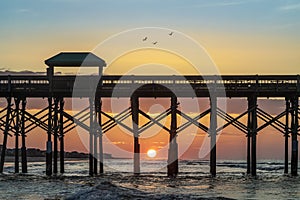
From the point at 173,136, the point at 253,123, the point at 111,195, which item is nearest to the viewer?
the point at 111,195

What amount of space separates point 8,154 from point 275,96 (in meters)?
89.8

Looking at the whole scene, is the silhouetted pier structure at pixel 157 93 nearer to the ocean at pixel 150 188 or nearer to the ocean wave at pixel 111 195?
the ocean at pixel 150 188

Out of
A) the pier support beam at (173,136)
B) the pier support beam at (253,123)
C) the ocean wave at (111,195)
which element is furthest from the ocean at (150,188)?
the pier support beam at (253,123)

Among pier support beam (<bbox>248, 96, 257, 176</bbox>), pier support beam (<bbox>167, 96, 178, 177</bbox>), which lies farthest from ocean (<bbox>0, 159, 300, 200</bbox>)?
Answer: pier support beam (<bbox>248, 96, 257, 176</bbox>)

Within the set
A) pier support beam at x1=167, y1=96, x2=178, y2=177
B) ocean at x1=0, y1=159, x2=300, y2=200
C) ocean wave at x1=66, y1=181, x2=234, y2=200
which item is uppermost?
pier support beam at x1=167, y1=96, x2=178, y2=177

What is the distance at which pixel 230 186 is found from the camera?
38.8m

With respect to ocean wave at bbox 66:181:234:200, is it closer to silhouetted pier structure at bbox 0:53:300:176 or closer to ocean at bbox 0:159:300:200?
ocean at bbox 0:159:300:200

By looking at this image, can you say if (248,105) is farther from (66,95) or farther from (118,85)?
(66,95)

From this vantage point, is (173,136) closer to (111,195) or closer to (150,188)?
(150,188)

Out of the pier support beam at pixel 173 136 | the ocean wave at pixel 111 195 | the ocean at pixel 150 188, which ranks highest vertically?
the pier support beam at pixel 173 136

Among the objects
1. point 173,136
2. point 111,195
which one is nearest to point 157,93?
point 173,136

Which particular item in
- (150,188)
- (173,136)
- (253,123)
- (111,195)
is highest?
(253,123)

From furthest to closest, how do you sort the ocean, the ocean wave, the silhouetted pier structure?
1. the silhouetted pier structure
2. the ocean
3. the ocean wave

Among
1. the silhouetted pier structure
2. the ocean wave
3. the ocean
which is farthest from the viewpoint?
the silhouetted pier structure
